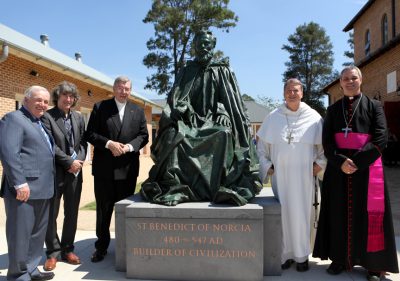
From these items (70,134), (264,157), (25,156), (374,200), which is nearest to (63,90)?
(70,134)

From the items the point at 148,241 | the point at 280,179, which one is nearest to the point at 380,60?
the point at 280,179

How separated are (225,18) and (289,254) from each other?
1944 cm

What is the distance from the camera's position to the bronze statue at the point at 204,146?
369 cm

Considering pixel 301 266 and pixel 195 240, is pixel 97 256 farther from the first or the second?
pixel 301 266

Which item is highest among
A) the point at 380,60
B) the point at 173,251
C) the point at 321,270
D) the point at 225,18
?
the point at 225,18

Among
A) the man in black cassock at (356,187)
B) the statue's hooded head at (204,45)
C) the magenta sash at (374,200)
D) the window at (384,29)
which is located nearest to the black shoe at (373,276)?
the man in black cassock at (356,187)

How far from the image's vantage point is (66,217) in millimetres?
3992

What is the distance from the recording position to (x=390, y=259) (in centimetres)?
349

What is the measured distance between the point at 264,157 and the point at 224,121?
0.56m

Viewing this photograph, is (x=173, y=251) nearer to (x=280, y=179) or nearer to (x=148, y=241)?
(x=148, y=241)

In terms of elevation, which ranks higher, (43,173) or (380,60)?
(380,60)

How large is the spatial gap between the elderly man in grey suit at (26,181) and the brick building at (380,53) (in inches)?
521

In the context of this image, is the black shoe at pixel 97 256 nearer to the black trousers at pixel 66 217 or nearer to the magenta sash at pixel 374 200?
the black trousers at pixel 66 217

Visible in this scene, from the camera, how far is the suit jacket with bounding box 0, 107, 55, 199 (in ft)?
10.3
